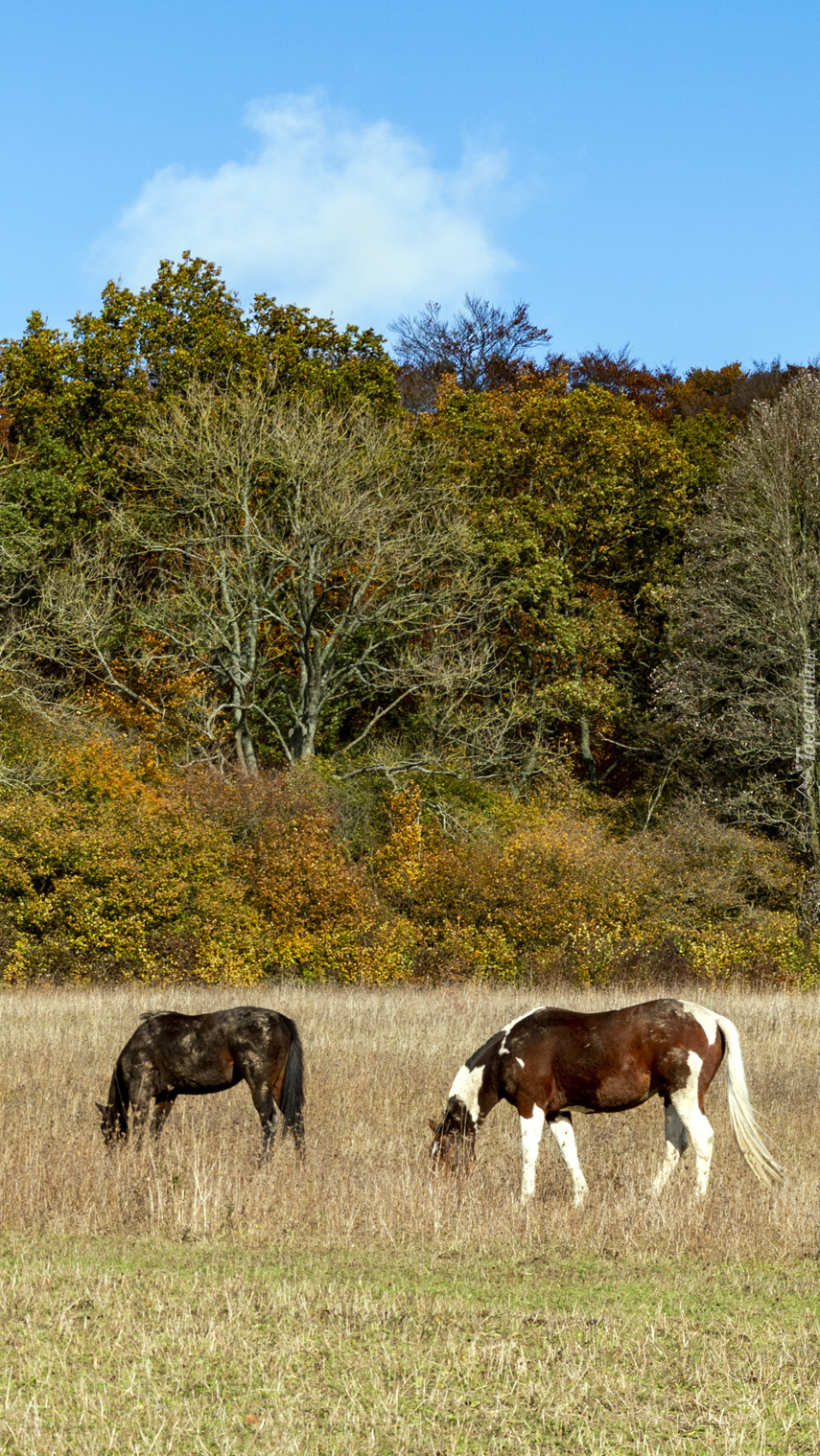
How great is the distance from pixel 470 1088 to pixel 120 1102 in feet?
9.10

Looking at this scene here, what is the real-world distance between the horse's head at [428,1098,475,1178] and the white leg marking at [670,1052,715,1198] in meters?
1.43

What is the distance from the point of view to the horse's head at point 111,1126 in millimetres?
9617

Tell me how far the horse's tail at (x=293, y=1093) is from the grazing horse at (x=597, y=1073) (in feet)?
3.89

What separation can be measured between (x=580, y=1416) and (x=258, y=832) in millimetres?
20547

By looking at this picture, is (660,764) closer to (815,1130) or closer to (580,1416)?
(815,1130)

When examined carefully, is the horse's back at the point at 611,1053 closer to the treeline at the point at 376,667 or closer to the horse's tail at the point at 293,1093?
the horse's tail at the point at 293,1093

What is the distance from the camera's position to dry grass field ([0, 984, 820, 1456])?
5168 mm

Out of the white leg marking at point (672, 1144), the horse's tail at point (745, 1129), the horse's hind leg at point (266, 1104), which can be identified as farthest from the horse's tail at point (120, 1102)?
the horse's tail at point (745, 1129)

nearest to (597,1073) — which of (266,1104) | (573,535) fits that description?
(266,1104)

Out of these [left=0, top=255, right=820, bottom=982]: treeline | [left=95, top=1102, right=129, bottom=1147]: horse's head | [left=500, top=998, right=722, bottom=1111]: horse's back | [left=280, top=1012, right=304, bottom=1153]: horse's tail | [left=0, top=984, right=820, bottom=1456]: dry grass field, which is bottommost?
[left=0, top=984, right=820, bottom=1456]: dry grass field

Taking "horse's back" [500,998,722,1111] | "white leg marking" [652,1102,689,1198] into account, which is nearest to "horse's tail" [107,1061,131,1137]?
"horse's back" [500,998,722,1111]

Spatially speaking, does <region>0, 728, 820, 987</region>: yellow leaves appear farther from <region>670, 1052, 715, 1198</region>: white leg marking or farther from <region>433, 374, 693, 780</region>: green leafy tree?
<region>670, 1052, 715, 1198</region>: white leg marking

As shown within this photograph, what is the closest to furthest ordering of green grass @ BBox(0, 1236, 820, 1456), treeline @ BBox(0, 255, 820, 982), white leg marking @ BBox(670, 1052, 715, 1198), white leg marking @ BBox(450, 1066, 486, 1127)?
green grass @ BBox(0, 1236, 820, 1456) → white leg marking @ BBox(670, 1052, 715, 1198) → white leg marking @ BBox(450, 1066, 486, 1127) → treeline @ BBox(0, 255, 820, 982)

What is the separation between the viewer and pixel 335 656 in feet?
99.0
